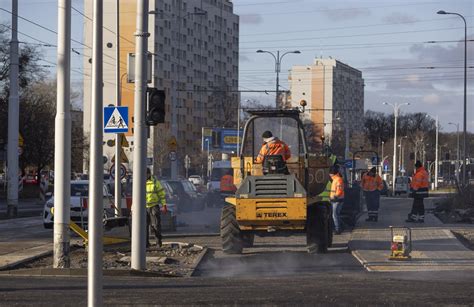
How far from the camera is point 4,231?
93.8 feet

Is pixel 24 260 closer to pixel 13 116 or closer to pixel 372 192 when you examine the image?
pixel 372 192

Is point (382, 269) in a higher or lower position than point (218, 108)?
lower

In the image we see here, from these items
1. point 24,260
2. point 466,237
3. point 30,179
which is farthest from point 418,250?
point 30,179

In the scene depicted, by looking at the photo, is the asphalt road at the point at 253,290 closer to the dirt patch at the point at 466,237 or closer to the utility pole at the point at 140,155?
the utility pole at the point at 140,155

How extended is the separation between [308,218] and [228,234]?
185 cm

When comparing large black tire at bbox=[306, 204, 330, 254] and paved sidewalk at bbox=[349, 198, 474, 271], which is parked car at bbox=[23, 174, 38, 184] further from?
large black tire at bbox=[306, 204, 330, 254]

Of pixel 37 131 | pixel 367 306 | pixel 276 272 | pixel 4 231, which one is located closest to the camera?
pixel 367 306

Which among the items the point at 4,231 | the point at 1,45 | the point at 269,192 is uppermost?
the point at 1,45

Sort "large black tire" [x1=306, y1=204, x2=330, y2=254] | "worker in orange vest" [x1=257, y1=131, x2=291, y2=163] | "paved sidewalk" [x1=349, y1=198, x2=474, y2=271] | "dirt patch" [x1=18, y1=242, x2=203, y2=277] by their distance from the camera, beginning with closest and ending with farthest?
1. "dirt patch" [x1=18, y1=242, x2=203, y2=277]
2. "paved sidewalk" [x1=349, y1=198, x2=474, y2=271]
3. "worker in orange vest" [x1=257, y1=131, x2=291, y2=163]
4. "large black tire" [x1=306, y1=204, x2=330, y2=254]

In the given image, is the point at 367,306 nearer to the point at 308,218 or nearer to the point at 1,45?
the point at 308,218

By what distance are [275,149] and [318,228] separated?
2125mm

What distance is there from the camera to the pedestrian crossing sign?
20.8 m

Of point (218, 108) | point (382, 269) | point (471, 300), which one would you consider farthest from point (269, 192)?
point (218, 108)

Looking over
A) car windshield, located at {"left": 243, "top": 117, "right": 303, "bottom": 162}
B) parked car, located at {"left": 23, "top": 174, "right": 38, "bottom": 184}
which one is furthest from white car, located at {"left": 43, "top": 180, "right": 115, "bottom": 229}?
parked car, located at {"left": 23, "top": 174, "right": 38, "bottom": 184}
